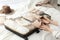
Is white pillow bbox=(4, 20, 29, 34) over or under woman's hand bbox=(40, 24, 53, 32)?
over

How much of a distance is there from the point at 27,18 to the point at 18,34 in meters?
0.24

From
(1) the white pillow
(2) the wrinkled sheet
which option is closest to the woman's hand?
(2) the wrinkled sheet

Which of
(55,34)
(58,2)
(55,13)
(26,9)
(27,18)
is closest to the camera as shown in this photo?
(55,34)

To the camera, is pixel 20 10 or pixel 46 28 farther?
pixel 20 10

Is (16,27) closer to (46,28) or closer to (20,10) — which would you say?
(46,28)

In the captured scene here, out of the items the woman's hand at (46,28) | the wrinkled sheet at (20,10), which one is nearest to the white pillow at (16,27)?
the wrinkled sheet at (20,10)

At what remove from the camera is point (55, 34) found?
1.14 meters

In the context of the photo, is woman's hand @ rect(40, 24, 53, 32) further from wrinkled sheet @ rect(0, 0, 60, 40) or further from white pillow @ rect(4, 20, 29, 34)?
white pillow @ rect(4, 20, 29, 34)

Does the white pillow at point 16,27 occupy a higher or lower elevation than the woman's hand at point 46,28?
higher

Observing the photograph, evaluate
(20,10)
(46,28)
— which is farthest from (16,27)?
(20,10)

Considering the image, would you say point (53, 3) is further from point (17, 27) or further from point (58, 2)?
point (17, 27)

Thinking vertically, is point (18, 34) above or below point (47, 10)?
below

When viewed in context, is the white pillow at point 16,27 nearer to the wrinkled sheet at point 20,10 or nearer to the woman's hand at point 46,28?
the wrinkled sheet at point 20,10

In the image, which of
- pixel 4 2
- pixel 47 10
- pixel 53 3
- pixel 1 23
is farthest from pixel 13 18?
pixel 53 3
